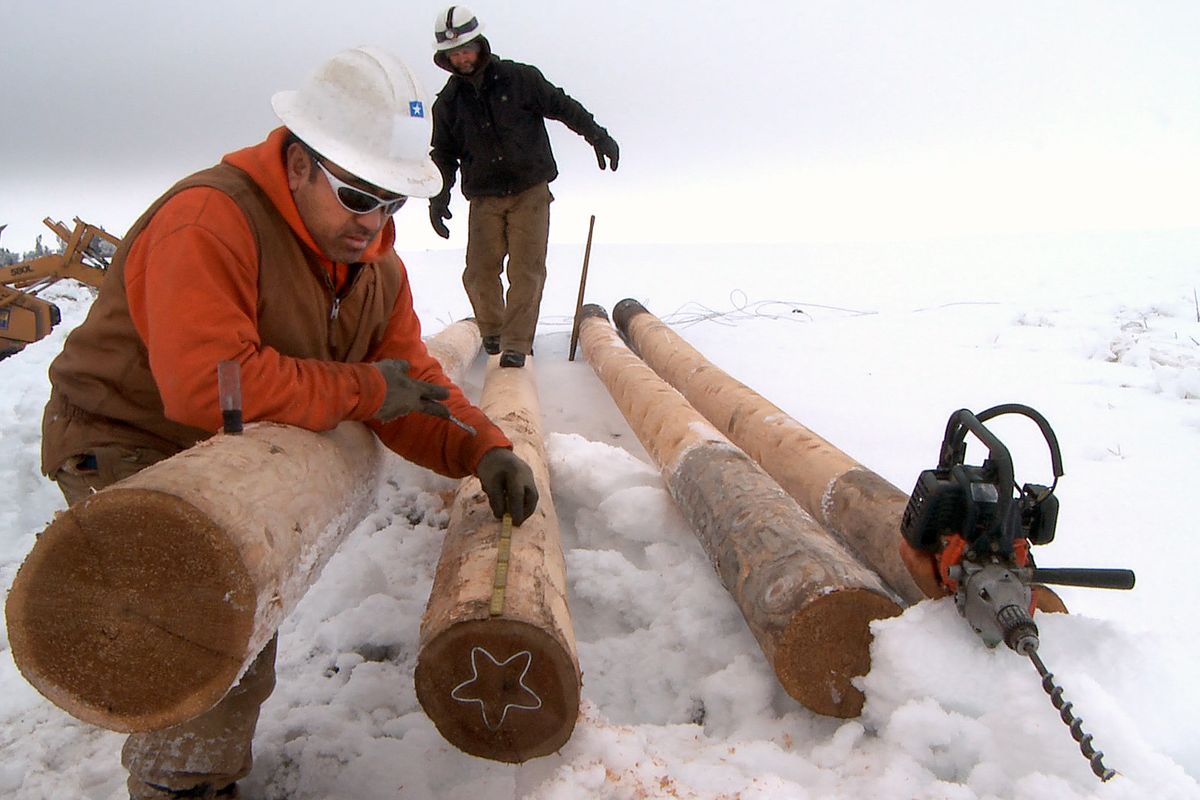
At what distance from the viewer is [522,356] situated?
15.7 feet

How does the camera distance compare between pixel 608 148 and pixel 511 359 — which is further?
pixel 608 148

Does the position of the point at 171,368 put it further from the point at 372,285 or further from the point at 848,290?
the point at 848,290

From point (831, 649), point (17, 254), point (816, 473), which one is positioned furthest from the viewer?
point (17, 254)

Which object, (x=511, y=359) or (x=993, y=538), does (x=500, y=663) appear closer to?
(x=993, y=538)

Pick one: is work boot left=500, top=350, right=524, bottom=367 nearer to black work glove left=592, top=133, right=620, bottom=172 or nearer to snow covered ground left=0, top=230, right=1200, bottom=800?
snow covered ground left=0, top=230, right=1200, bottom=800

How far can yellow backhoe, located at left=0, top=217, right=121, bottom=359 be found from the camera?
25.6ft

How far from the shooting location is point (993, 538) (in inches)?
64.2

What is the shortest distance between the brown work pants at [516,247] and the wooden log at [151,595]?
362 cm

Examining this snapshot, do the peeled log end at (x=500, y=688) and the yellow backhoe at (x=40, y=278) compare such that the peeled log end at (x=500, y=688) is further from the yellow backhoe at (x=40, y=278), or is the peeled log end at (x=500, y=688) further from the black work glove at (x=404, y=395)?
the yellow backhoe at (x=40, y=278)

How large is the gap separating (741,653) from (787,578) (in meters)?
0.38

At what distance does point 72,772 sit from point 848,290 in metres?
10.1

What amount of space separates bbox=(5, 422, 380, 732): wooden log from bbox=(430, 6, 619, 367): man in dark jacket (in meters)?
3.41

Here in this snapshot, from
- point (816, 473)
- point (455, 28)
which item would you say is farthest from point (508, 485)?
point (455, 28)

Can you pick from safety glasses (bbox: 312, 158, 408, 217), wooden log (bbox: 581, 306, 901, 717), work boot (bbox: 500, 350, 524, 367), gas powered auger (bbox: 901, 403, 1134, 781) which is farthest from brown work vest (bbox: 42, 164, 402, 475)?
work boot (bbox: 500, 350, 524, 367)
